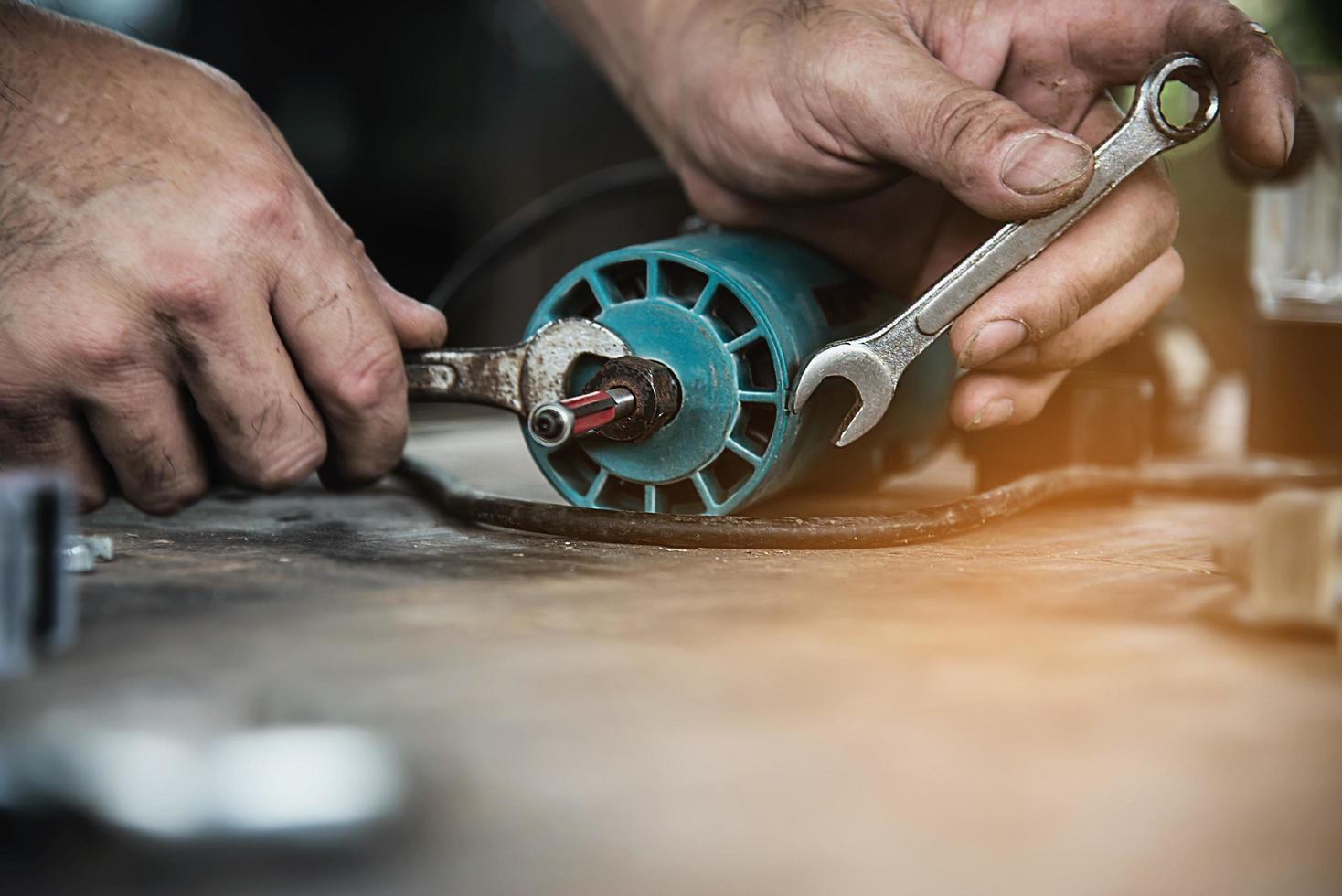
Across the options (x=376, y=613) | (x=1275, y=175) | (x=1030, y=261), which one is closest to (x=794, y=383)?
(x=1030, y=261)

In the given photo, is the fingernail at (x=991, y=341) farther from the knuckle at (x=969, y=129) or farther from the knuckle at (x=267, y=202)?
the knuckle at (x=267, y=202)

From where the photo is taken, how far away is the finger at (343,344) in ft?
2.86

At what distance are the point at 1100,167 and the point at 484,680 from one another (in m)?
0.60

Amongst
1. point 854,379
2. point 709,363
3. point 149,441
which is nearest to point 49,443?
point 149,441

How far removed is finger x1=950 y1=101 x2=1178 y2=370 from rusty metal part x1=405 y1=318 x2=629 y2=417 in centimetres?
28

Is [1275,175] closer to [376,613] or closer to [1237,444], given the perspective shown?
[1237,444]

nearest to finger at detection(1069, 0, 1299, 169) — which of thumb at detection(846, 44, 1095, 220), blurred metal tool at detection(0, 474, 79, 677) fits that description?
thumb at detection(846, 44, 1095, 220)

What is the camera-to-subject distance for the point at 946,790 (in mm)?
386

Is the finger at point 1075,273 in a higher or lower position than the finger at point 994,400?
higher

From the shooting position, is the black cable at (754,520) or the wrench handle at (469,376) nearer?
the black cable at (754,520)

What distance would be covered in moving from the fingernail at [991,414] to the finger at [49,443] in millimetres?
702

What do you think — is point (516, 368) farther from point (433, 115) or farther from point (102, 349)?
point (433, 115)

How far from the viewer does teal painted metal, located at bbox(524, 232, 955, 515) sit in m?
0.84

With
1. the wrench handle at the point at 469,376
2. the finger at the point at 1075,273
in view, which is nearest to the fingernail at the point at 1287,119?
the finger at the point at 1075,273
